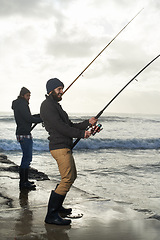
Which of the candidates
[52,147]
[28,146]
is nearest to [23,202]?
[28,146]

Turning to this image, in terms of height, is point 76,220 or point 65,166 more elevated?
point 65,166

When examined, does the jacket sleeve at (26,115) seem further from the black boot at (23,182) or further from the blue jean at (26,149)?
the black boot at (23,182)

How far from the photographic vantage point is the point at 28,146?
15.1 feet

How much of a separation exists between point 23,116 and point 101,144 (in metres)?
15.6

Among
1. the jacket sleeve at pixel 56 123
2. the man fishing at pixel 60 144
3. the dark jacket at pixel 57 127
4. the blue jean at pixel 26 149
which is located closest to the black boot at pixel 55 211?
the man fishing at pixel 60 144

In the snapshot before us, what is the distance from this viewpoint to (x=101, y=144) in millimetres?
19891

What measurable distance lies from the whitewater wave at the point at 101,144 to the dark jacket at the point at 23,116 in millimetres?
12625

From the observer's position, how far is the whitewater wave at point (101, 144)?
1770 centimetres

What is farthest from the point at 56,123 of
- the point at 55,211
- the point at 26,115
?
the point at 26,115

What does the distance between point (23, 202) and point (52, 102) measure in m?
1.63

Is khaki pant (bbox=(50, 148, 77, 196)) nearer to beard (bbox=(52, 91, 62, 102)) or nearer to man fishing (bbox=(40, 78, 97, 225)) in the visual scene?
man fishing (bbox=(40, 78, 97, 225))

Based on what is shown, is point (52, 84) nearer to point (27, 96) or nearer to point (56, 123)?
point (56, 123)

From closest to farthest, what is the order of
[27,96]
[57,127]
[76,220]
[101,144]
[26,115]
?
[57,127]
[76,220]
[26,115]
[27,96]
[101,144]

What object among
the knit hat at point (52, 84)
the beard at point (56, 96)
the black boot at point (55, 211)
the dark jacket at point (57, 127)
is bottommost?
the black boot at point (55, 211)
